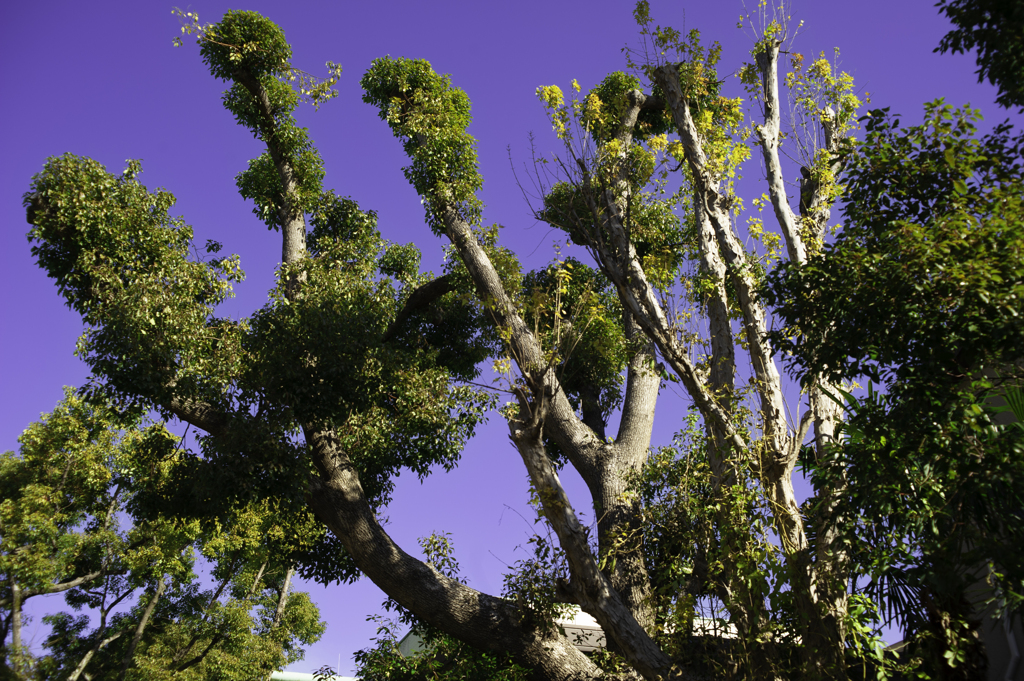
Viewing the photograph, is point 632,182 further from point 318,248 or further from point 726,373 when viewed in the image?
point 318,248

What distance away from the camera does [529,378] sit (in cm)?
817

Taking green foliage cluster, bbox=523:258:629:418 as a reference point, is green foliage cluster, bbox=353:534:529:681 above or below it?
below

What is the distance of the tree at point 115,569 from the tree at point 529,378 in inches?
156

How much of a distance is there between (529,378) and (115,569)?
658 inches

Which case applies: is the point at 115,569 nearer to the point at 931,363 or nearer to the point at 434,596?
the point at 434,596

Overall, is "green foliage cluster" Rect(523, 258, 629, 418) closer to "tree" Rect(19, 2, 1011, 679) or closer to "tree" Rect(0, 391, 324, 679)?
"tree" Rect(19, 2, 1011, 679)

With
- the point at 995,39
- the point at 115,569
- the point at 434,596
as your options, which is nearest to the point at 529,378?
the point at 434,596

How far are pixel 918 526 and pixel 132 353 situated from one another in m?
9.00

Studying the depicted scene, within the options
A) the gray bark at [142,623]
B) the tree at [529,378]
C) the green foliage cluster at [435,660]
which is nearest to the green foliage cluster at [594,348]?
the tree at [529,378]

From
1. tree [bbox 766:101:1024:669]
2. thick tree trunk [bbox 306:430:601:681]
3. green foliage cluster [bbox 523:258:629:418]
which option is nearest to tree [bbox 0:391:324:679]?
thick tree trunk [bbox 306:430:601:681]

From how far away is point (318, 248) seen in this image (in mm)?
14547

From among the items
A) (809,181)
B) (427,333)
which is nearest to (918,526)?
(809,181)

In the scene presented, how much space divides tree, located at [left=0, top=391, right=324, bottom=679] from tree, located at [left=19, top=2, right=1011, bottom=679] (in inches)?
156

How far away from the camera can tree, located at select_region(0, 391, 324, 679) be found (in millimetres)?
16469
